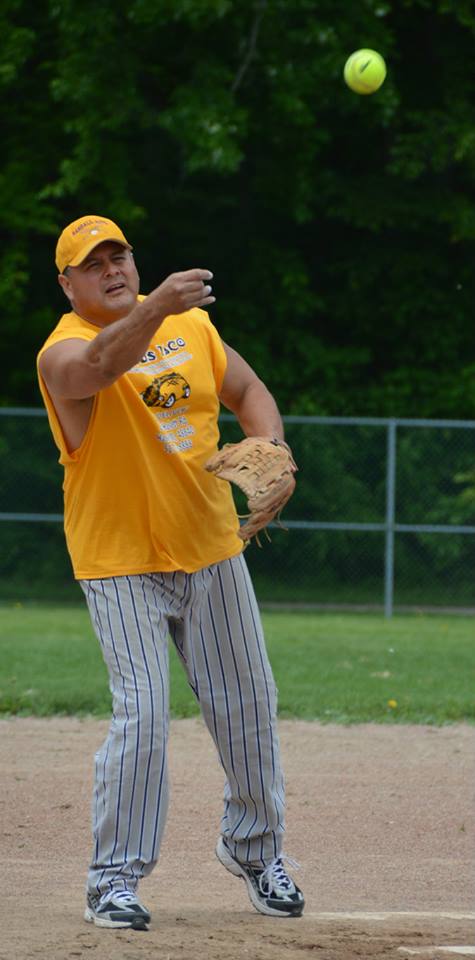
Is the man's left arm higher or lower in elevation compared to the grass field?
higher

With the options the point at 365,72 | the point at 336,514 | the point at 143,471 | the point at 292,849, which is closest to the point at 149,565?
the point at 143,471

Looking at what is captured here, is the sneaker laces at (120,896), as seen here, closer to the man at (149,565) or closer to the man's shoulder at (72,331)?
the man at (149,565)

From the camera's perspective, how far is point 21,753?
729 cm

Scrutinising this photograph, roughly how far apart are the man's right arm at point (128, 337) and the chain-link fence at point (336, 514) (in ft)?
40.0

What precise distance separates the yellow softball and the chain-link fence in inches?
304

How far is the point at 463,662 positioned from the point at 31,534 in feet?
23.0

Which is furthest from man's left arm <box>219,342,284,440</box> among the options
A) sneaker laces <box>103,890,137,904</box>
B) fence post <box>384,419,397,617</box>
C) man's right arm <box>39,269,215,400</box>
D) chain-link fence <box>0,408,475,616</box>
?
chain-link fence <box>0,408,475,616</box>

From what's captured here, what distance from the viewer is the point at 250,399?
4.54m

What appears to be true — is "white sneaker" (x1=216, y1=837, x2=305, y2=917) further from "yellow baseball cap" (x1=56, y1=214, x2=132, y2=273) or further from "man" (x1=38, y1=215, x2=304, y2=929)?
"yellow baseball cap" (x1=56, y1=214, x2=132, y2=273)

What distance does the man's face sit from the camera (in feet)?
13.7

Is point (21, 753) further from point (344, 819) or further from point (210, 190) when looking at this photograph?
point (210, 190)

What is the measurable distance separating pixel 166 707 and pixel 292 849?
5.54 feet

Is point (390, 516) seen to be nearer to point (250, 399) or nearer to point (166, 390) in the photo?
point (250, 399)

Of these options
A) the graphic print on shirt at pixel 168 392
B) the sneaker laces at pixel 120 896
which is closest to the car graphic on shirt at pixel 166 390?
the graphic print on shirt at pixel 168 392
